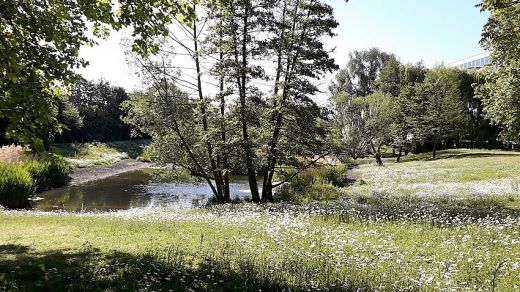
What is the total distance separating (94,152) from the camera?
59.7m

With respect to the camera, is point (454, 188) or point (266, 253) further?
point (454, 188)

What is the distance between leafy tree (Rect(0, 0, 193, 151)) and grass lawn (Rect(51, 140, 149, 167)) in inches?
1380

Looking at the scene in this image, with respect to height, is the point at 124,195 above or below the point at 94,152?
below

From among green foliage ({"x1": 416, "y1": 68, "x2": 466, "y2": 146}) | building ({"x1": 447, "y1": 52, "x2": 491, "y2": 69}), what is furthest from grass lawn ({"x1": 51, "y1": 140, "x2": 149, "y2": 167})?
building ({"x1": 447, "y1": 52, "x2": 491, "y2": 69})

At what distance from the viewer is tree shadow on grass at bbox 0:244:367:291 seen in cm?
690

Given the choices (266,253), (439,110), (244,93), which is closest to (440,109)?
(439,110)

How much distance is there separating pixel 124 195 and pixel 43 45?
23203mm

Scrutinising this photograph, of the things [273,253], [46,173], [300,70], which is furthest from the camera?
[46,173]

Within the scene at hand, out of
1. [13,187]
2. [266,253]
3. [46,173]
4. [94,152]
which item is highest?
[94,152]

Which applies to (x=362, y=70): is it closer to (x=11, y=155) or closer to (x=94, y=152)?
(x=94, y=152)

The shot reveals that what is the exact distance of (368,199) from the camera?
73.3 feet

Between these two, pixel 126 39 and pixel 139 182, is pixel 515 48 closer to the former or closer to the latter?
pixel 126 39

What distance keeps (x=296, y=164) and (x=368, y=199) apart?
4.74 metres

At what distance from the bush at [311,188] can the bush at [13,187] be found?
15.9m
